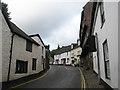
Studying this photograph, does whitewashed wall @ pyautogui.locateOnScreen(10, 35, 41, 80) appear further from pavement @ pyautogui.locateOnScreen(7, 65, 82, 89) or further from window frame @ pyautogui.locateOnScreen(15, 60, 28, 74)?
pavement @ pyautogui.locateOnScreen(7, 65, 82, 89)

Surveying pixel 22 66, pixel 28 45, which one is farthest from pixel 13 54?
pixel 28 45

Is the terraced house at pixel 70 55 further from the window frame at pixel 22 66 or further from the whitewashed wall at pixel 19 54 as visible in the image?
the window frame at pixel 22 66

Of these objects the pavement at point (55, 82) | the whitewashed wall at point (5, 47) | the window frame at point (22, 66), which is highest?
the whitewashed wall at point (5, 47)

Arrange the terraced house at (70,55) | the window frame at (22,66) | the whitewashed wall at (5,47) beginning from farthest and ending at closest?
→ 1. the terraced house at (70,55)
2. the window frame at (22,66)
3. the whitewashed wall at (5,47)

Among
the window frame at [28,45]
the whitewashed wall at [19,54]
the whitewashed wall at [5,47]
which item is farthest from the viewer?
the window frame at [28,45]

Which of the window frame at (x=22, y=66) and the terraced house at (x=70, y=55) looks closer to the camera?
the window frame at (x=22, y=66)

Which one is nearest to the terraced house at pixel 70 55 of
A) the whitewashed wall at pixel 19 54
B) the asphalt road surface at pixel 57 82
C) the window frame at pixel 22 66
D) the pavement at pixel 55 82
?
the whitewashed wall at pixel 19 54

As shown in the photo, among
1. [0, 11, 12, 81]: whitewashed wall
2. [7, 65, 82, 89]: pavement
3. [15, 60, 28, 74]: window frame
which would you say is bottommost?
[7, 65, 82, 89]: pavement

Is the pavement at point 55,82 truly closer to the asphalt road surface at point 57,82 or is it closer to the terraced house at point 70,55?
the asphalt road surface at point 57,82

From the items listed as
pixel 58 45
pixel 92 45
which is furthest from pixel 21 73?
pixel 58 45

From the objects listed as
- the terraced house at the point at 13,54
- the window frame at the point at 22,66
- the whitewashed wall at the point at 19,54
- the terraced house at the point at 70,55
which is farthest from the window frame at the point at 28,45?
the terraced house at the point at 70,55

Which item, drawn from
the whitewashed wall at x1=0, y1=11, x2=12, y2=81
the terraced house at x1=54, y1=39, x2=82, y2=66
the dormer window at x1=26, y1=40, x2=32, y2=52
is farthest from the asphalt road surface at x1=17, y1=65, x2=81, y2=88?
the terraced house at x1=54, y1=39, x2=82, y2=66

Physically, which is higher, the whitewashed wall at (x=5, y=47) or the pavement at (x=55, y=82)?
the whitewashed wall at (x=5, y=47)

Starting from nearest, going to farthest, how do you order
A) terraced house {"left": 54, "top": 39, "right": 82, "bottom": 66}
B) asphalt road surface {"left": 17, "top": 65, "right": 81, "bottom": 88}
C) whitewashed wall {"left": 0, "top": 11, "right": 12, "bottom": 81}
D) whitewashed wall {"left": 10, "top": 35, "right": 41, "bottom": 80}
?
asphalt road surface {"left": 17, "top": 65, "right": 81, "bottom": 88} < whitewashed wall {"left": 0, "top": 11, "right": 12, "bottom": 81} < whitewashed wall {"left": 10, "top": 35, "right": 41, "bottom": 80} < terraced house {"left": 54, "top": 39, "right": 82, "bottom": 66}
